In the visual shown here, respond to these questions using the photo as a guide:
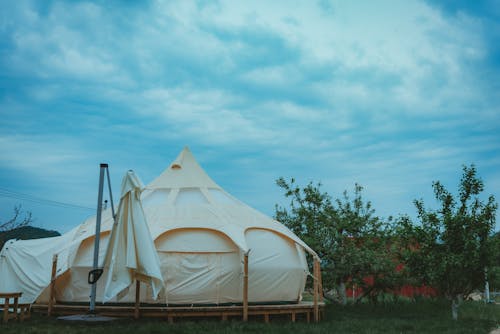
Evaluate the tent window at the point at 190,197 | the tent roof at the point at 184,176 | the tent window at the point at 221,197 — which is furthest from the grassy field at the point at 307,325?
the tent roof at the point at 184,176

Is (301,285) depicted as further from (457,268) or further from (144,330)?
(144,330)

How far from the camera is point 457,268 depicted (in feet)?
36.5

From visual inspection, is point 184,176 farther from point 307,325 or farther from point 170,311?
point 307,325

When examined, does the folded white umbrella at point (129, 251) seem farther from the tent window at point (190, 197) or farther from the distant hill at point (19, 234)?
the distant hill at point (19, 234)

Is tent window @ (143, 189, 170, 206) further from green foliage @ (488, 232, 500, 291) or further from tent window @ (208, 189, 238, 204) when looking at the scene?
green foliage @ (488, 232, 500, 291)

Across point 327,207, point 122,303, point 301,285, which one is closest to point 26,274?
point 122,303

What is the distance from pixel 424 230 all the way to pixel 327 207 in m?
4.48

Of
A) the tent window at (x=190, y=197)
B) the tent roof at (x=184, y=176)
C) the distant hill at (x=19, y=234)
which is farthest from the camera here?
the distant hill at (x=19, y=234)

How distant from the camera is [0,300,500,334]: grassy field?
27.6 feet

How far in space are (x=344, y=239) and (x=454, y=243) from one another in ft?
13.9

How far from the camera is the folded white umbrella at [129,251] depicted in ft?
26.5

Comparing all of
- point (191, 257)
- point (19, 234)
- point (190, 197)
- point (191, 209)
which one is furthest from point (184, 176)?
point (19, 234)

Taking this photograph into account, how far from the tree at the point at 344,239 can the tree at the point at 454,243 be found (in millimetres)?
2602

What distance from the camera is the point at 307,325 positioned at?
9.80 metres
